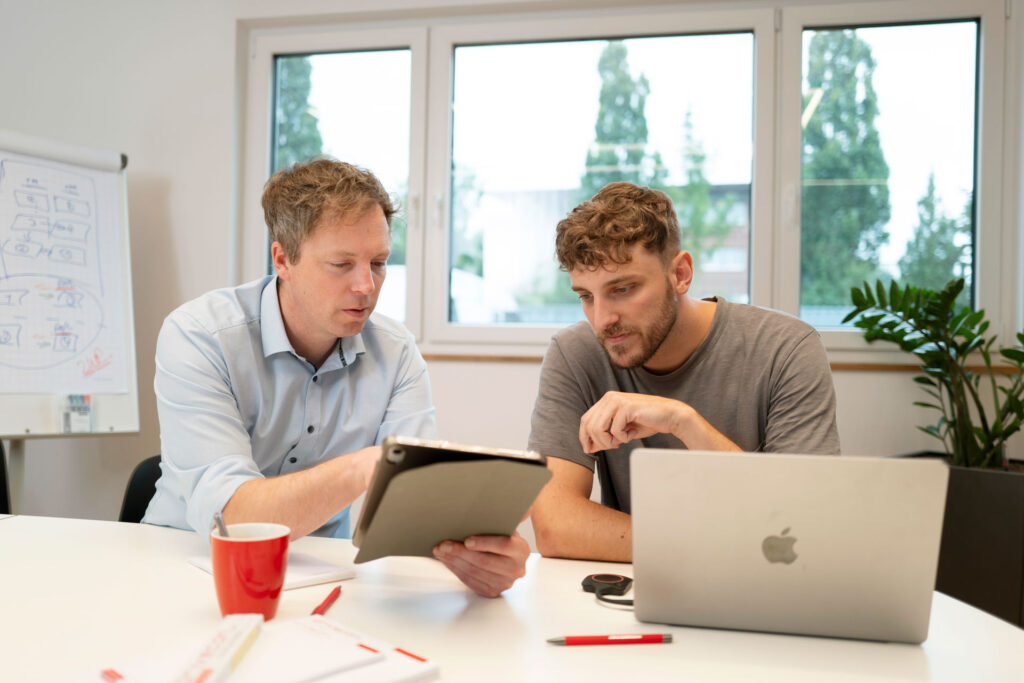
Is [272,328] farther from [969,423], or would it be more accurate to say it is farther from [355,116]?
[969,423]

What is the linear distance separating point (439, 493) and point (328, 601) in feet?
0.74

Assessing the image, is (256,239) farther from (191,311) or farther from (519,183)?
(191,311)

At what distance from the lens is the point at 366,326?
5.42ft

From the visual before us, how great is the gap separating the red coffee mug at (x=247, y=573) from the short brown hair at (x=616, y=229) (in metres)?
0.81

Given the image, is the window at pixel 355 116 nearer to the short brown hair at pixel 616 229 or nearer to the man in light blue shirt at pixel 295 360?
the man in light blue shirt at pixel 295 360

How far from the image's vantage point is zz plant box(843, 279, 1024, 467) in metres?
2.23

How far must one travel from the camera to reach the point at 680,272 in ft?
5.02

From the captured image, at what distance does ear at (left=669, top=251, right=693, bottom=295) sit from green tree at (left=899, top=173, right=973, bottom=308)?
1468mm

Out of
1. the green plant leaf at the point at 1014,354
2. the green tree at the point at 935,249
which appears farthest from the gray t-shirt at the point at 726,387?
the green tree at the point at 935,249

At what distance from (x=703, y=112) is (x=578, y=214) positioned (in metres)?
1.53

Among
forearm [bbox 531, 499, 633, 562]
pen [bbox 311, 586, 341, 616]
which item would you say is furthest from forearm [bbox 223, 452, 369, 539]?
forearm [bbox 531, 499, 633, 562]

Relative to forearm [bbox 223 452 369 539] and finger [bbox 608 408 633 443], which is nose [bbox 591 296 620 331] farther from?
forearm [bbox 223 452 369 539]

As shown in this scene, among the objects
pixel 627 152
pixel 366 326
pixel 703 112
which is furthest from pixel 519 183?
pixel 366 326

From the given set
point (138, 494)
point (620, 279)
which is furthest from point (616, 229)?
point (138, 494)
